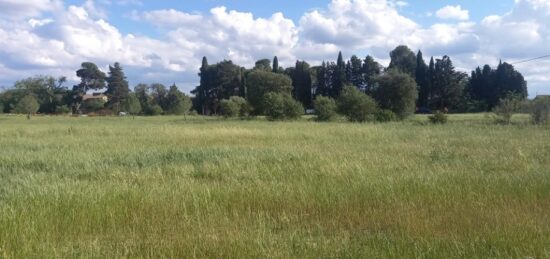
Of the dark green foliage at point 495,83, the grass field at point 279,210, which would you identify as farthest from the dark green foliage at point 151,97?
the grass field at point 279,210

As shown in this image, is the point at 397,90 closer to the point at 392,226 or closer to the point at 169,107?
the point at 169,107

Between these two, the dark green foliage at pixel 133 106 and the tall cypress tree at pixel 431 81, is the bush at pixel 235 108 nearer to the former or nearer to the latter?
the dark green foliage at pixel 133 106

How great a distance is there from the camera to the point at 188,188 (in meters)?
9.74

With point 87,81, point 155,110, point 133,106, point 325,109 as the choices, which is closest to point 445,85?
point 325,109

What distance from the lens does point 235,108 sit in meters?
73.8

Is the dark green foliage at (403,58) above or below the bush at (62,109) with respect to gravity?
above

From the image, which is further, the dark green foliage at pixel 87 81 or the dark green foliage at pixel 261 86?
the dark green foliage at pixel 87 81

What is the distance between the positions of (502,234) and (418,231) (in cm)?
98

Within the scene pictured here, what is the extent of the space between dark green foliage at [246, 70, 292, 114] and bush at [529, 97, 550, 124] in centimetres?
3854

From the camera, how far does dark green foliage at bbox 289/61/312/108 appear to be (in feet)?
351

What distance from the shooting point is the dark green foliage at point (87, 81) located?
11569cm

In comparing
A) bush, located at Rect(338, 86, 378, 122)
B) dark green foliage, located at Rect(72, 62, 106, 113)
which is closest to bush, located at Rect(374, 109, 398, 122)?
bush, located at Rect(338, 86, 378, 122)

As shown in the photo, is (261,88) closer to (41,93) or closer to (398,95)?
(398,95)

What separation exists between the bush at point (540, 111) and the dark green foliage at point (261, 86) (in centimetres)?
3854
